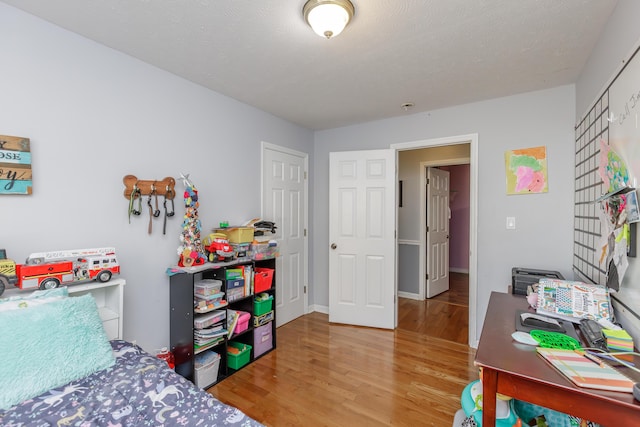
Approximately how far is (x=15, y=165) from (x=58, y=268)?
0.60m

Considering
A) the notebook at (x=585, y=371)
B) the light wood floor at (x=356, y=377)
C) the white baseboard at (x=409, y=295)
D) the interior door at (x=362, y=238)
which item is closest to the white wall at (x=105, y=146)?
the light wood floor at (x=356, y=377)

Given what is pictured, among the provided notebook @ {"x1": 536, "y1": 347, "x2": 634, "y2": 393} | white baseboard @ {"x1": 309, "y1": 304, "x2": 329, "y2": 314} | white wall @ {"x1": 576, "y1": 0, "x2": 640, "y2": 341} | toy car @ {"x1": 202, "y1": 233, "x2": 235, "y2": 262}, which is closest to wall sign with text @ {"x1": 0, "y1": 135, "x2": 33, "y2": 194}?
toy car @ {"x1": 202, "y1": 233, "x2": 235, "y2": 262}

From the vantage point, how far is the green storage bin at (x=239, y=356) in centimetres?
248

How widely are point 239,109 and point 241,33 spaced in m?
1.18

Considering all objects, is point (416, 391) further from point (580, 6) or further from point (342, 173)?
point (580, 6)

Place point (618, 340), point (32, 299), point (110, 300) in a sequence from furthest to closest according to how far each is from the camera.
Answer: point (110, 300)
point (32, 299)
point (618, 340)

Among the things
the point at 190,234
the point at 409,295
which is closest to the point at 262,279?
the point at 190,234

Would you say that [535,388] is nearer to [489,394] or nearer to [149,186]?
[489,394]

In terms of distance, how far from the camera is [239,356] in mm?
2506

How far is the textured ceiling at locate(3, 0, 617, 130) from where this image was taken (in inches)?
61.9

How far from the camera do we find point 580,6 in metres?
1.54

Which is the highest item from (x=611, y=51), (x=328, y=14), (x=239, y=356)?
(x=328, y=14)

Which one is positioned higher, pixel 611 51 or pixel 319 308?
pixel 611 51

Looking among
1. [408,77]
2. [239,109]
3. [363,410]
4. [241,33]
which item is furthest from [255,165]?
[363,410]
